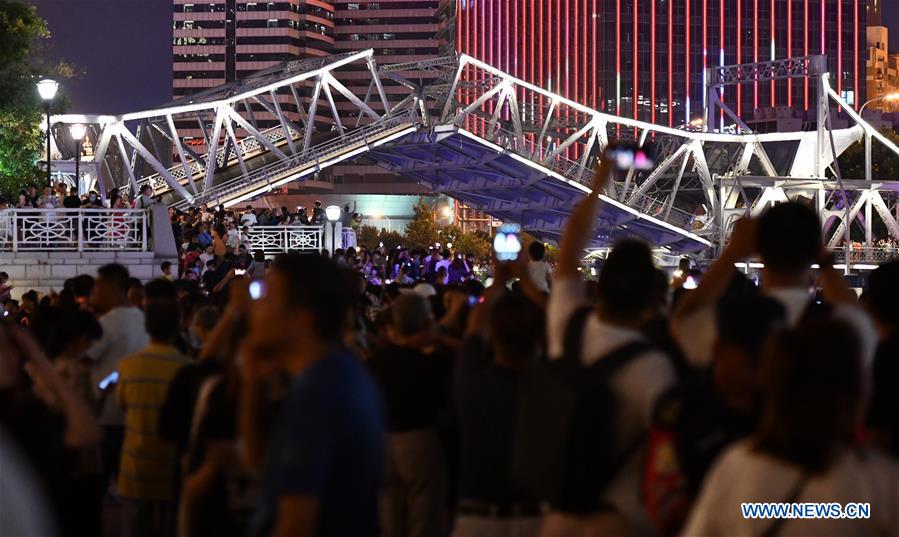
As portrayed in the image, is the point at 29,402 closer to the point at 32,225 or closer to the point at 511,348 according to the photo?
the point at 511,348

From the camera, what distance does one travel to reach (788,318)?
500 cm

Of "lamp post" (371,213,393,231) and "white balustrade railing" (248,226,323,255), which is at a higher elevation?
"lamp post" (371,213,393,231)

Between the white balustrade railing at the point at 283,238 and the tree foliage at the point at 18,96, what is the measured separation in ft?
23.0

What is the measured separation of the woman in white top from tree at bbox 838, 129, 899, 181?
8925cm

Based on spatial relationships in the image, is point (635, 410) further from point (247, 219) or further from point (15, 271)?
point (247, 219)

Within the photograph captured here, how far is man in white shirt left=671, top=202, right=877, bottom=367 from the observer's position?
5.25 metres

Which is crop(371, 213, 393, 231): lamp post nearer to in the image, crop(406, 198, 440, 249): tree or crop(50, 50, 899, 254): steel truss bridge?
crop(406, 198, 440, 249): tree

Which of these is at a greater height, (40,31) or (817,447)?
(40,31)

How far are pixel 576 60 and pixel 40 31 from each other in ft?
376

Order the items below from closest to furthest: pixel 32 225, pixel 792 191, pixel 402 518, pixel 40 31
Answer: pixel 402 518 < pixel 32 225 < pixel 40 31 < pixel 792 191

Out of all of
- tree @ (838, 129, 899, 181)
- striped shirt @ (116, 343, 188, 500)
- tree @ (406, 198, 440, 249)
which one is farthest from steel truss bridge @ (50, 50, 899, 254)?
tree @ (406, 198, 440, 249)

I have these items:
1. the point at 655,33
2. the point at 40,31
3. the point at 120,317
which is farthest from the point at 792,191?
the point at 655,33

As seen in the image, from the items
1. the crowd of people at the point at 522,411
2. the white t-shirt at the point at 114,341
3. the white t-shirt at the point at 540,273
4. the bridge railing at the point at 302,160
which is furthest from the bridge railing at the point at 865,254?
the crowd of people at the point at 522,411

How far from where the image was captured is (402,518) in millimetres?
7660
